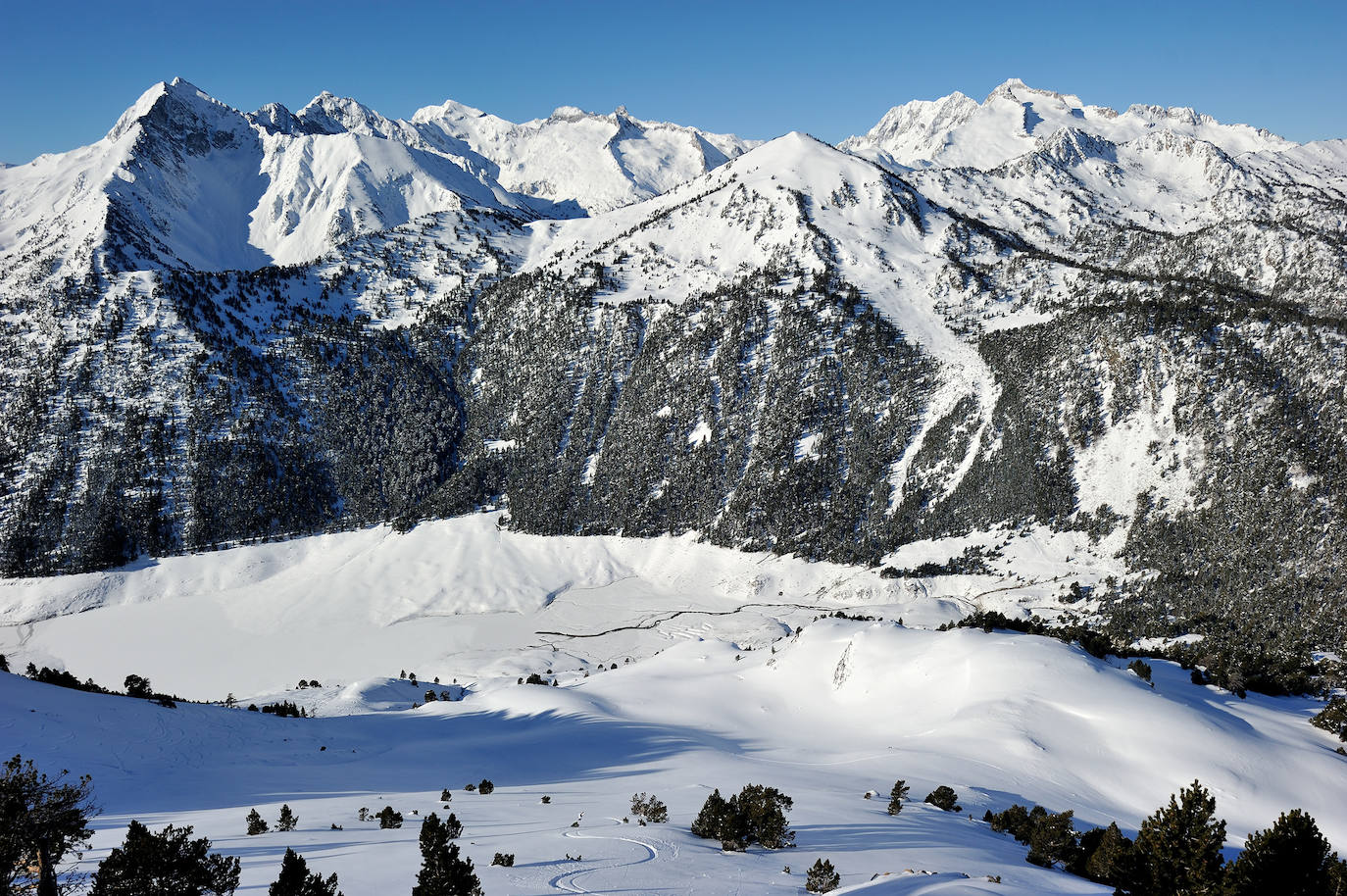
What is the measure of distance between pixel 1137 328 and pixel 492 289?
153 metres

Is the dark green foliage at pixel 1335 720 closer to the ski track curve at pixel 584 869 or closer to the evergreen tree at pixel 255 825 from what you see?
the ski track curve at pixel 584 869

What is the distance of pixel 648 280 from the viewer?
18938 cm

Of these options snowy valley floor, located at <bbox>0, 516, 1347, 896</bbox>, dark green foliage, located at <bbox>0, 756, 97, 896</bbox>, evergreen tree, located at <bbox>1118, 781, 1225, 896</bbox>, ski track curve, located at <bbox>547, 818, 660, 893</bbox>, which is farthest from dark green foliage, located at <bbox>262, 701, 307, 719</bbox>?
evergreen tree, located at <bbox>1118, 781, 1225, 896</bbox>

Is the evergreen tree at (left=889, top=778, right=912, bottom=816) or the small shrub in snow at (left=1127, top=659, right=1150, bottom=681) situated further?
the small shrub in snow at (left=1127, top=659, right=1150, bottom=681)

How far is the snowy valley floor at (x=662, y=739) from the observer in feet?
75.8

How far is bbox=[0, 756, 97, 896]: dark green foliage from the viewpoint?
15.8 metres

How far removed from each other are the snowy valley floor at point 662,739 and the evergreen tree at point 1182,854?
1.79 meters

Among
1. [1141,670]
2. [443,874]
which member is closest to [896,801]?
[443,874]

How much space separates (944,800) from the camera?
3334 cm

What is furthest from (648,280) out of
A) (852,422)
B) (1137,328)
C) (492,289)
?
(1137,328)

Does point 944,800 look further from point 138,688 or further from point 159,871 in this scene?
point 138,688

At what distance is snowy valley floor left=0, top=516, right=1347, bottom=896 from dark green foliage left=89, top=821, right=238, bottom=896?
6.88 feet

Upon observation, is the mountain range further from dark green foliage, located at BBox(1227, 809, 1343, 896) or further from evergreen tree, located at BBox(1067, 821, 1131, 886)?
dark green foliage, located at BBox(1227, 809, 1343, 896)

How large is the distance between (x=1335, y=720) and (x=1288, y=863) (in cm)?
3649
